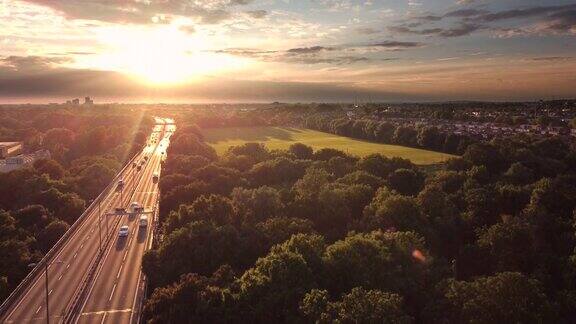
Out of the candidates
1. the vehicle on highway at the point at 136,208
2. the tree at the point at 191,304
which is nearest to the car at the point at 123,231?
the vehicle on highway at the point at 136,208

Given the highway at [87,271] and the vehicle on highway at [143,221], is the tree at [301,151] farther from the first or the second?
the vehicle on highway at [143,221]

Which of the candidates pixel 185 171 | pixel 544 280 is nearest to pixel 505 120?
pixel 185 171

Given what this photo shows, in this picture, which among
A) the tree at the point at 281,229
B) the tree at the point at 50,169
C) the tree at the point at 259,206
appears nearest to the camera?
the tree at the point at 281,229

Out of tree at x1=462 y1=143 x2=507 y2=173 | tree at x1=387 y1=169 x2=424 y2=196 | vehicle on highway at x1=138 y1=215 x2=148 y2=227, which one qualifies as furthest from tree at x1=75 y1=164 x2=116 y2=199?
tree at x1=462 y1=143 x2=507 y2=173

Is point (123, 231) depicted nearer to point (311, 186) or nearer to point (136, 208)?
point (136, 208)

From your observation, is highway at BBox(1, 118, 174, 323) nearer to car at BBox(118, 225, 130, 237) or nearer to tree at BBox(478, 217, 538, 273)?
car at BBox(118, 225, 130, 237)
